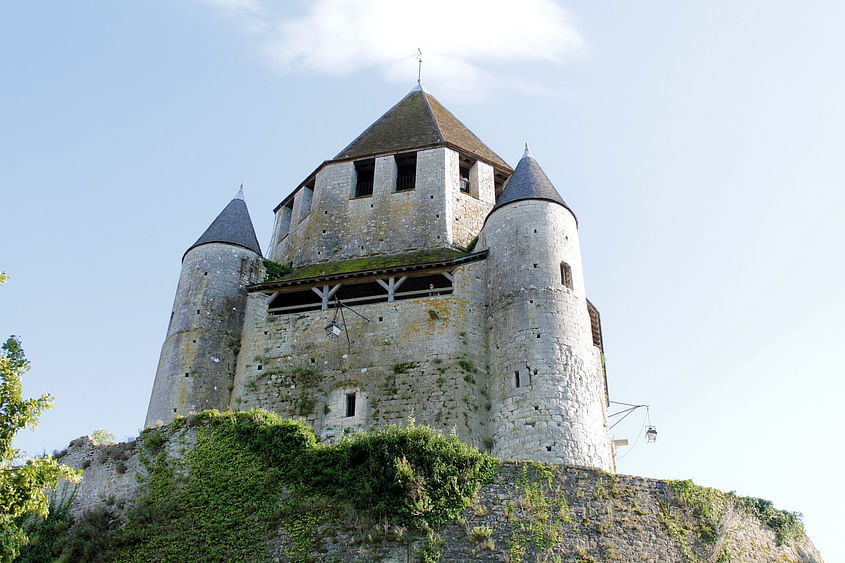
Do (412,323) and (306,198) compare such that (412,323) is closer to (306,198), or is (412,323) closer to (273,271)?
(273,271)

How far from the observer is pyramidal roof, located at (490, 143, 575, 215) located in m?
21.1

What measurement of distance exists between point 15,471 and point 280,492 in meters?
4.44

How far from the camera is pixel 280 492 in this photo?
14156 mm

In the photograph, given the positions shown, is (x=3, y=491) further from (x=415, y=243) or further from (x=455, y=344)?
(x=415, y=243)

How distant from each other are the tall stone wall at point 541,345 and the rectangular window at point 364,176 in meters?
6.29

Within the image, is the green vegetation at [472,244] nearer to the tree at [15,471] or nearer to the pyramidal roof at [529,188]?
the pyramidal roof at [529,188]

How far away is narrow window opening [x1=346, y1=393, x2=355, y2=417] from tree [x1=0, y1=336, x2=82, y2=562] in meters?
8.21

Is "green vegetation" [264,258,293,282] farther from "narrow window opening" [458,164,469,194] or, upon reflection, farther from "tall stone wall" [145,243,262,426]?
"narrow window opening" [458,164,469,194]

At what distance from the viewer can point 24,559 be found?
47.1 feet

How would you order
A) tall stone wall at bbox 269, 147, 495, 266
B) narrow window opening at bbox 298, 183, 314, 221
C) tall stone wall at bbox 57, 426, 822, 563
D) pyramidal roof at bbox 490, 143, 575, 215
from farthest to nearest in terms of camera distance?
1. narrow window opening at bbox 298, 183, 314, 221
2. tall stone wall at bbox 269, 147, 495, 266
3. pyramidal roof at bbox 490, 143, 575, 215
4. tall stone wall at bbox 57, 426, 822, 563

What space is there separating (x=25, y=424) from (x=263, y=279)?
12024mm

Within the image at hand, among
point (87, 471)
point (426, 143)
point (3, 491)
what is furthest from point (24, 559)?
point (426, 143)

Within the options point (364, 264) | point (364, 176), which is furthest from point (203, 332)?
point (364, 176)

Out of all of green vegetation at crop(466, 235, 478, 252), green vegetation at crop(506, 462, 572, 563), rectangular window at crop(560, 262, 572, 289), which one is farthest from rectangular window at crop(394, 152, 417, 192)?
green vegetation at crop(506, 462, 572, 563)
